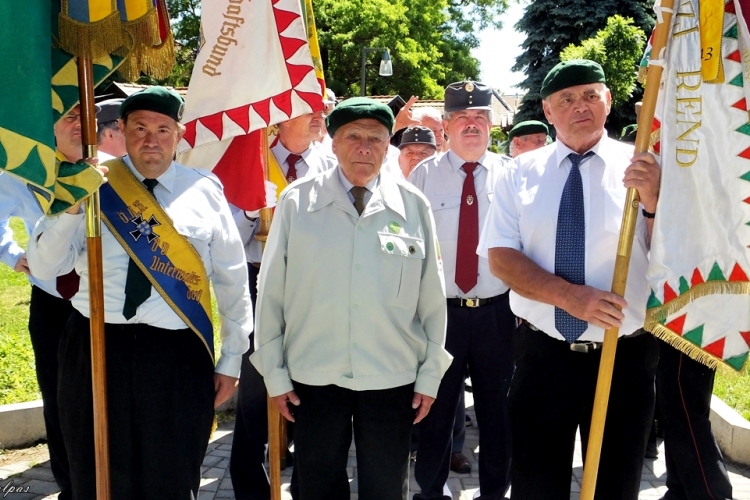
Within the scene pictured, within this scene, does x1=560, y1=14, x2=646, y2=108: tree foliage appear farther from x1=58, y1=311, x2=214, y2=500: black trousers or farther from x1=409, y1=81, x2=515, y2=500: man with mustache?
x1=58, y1=311, x2=214, y2=500: black trousers

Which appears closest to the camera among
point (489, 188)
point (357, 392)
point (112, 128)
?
point (357, 392)

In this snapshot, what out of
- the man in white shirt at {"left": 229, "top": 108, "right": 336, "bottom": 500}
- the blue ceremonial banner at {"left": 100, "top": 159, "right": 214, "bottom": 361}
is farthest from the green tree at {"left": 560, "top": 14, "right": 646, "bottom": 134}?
the blue ceremonial banner at {"left": 100, "top": 159, "right": 214, "bottom": 361}

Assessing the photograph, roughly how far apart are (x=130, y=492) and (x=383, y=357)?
1.20 metres

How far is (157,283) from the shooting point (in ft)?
9.34

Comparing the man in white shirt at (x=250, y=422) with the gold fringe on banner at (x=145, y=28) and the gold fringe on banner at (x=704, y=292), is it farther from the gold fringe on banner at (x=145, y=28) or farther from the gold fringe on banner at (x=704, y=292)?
the gold fringe on banner at (x=704, y=292)

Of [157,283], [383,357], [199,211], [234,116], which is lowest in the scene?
[383,357]

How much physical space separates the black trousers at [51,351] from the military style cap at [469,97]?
262cm

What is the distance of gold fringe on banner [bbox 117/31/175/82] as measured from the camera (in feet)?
9.63

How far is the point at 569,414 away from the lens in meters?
3.03

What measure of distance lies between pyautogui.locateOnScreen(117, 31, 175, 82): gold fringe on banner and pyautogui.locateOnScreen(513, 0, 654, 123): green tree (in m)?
17.8

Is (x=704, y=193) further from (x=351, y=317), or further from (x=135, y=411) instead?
(x=135, y=411)

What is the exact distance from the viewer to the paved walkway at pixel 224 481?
409cm

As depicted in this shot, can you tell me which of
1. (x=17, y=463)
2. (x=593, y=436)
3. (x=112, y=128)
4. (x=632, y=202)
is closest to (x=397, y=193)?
(x=632, y=202)

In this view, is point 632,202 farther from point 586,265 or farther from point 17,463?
point 17,463
